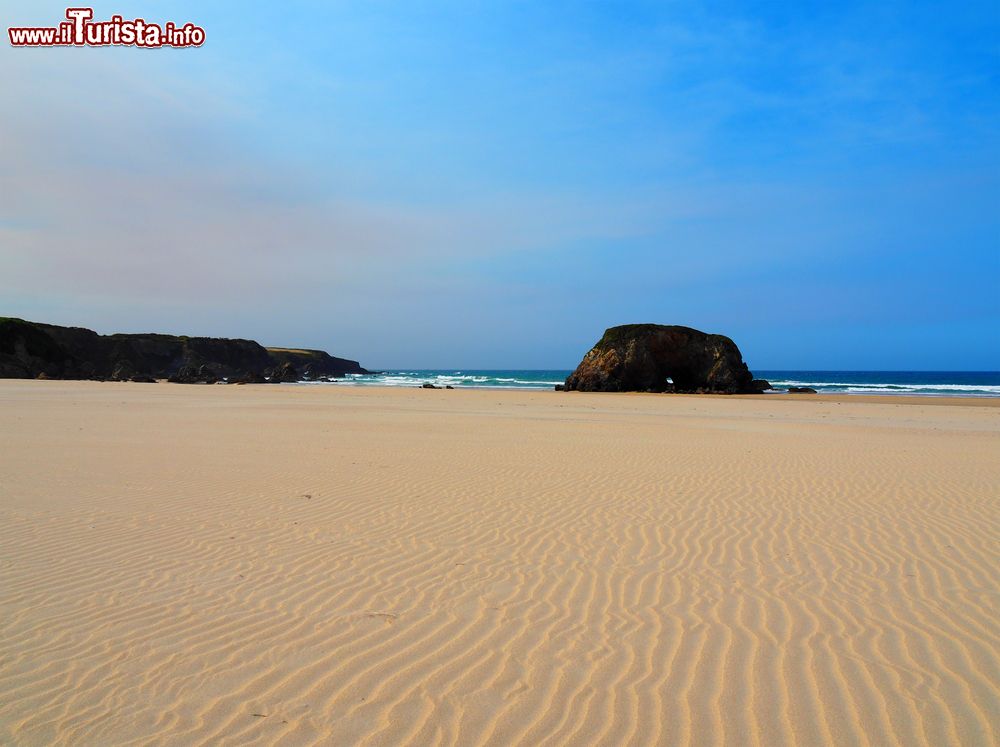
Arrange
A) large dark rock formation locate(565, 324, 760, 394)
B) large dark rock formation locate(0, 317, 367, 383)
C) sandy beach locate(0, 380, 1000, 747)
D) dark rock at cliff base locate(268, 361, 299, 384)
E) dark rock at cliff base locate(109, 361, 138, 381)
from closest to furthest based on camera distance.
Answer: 1. sandy beach locate(0, 380, 1000, 747)
2. large dark rock formation locate(565, 324, 760, 394)
3. dark rock at cliff base locate(109, 361, 138, 381)
4. large dark rock formation locate(0, 317, 367, 383)
5. dark rock at cliff base locate(268, 361, 299, 384)

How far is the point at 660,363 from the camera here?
169 feet

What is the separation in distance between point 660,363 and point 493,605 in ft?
159

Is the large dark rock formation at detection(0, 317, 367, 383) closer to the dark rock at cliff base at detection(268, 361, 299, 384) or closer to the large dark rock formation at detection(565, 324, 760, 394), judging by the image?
the dark rock at cliff base at detection(268, 361, 299, 384)

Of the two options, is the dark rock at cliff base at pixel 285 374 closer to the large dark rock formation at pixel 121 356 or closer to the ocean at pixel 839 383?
the large dark rock formation at pixel 121 356

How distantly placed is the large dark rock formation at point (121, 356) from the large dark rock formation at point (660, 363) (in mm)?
34703

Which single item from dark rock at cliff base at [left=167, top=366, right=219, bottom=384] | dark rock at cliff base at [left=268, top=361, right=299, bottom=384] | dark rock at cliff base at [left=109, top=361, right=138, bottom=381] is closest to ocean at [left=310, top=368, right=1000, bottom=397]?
dark rock at cliff base at [left=268, top=361, right=299, bottom=384]

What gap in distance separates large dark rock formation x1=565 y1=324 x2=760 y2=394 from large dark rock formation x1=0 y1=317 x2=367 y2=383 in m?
34.7

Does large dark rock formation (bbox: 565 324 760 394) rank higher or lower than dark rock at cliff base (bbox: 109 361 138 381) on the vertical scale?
higher

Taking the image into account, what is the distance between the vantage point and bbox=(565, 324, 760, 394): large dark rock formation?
49344mm

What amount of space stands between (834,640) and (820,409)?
31126 millimetres

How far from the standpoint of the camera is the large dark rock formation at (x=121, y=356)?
59000mm

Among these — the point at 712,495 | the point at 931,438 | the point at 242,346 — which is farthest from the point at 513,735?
the point at 242,346

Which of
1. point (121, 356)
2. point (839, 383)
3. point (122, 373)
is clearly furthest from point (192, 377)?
point (839, 383)

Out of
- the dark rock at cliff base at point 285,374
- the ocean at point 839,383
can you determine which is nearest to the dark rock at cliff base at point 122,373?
the dark rock at cliff base at point 285,374
